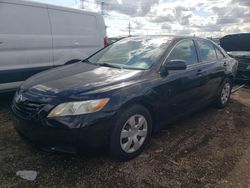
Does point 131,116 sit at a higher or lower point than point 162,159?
higher

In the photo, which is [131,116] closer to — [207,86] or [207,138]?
[207,138]

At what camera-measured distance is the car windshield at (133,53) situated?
365 centimetres

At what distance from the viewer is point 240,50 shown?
8.98 metres

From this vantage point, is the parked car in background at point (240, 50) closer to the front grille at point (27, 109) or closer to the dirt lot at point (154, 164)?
the dirt lot at point (154, 164)

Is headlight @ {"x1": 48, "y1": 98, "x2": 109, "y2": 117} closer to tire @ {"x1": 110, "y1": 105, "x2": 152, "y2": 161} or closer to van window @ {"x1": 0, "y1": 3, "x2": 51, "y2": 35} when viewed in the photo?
tire @ {"x1": 110, "y1": 105, "x2": 152, "y2": 161}

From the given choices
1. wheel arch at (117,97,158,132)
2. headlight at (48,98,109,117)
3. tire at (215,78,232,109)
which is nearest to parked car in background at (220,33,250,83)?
tire at (215,78,232,109)

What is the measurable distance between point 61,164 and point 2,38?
282 cm

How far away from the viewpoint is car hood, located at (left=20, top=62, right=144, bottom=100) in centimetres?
289

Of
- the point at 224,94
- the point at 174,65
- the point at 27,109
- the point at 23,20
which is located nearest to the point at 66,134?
the point at 27,109

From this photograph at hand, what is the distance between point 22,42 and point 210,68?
11.7 ft

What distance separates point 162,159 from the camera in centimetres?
328

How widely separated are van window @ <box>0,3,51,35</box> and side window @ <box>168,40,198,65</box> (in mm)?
2850

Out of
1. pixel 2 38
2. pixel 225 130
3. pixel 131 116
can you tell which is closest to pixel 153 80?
pixel 131 116

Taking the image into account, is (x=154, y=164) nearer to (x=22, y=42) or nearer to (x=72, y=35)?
(x=22, y=42)
